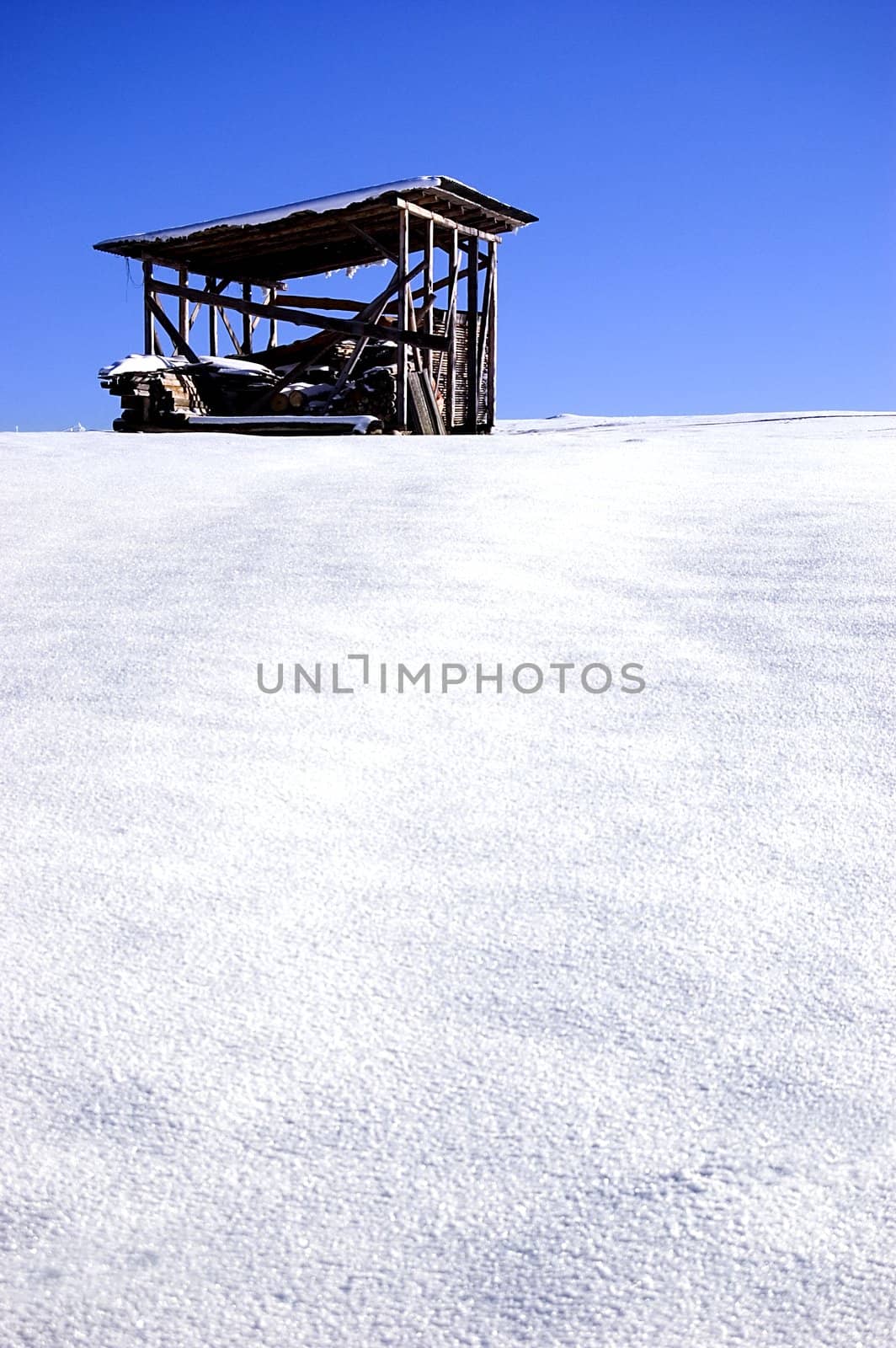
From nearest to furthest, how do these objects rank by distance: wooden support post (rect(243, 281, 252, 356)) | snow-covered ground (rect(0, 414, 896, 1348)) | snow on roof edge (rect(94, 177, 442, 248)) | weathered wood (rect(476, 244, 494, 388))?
1. snow-covered ground (rect(0, 414, 896, 1348))
2. snow on roof edge (rect(94, 177, 442, 248))
3. weathered wood (rect(476, 244, 494, 388))
4. wooden support post (rect(243, 281, 252, 356))

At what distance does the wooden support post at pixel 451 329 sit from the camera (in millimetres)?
11156

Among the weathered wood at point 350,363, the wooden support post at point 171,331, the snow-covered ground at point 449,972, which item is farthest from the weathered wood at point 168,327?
the snow-covered ground at point 449,972

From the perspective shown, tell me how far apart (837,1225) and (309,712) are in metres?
1.42

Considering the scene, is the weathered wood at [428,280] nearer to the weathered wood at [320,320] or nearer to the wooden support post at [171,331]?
the weathered wood at [320,320]

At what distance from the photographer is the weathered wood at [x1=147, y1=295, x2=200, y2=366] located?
39.6 ft

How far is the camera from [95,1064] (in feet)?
3.99

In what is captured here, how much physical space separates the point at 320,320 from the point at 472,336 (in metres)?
1.62

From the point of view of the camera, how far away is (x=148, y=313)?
480 inches

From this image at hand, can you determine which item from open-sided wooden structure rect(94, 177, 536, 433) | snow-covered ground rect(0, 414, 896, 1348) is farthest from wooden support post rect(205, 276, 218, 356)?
snow-covered ground rect(0, 414, 896, 1348)

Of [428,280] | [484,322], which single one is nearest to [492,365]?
[484,322]

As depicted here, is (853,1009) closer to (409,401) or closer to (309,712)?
(309,712)

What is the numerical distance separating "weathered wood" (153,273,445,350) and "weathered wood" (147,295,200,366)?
16 cm

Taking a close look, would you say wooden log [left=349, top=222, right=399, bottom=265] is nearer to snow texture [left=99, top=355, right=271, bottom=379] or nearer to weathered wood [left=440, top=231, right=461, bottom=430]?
weathered wood [left=440, top=231, right=461, bottom=430]

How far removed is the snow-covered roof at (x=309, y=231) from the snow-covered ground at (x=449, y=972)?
26.5ft
